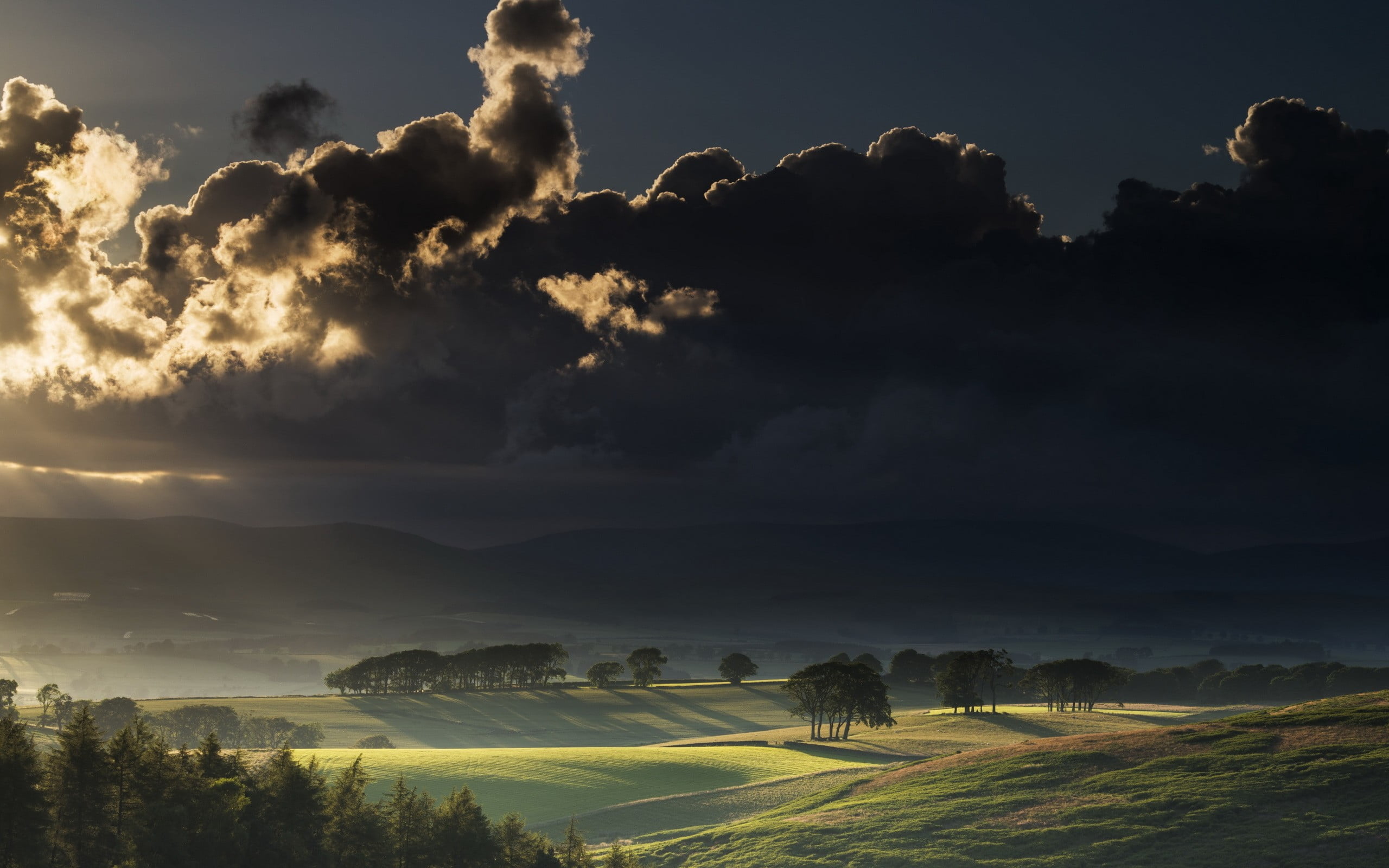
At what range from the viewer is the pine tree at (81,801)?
4412 centimetres

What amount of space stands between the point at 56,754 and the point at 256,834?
30.9ft

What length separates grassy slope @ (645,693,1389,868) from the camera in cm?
5422

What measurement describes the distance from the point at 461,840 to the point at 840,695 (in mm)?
91934

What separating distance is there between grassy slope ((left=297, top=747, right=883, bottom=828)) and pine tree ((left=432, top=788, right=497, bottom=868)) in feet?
108

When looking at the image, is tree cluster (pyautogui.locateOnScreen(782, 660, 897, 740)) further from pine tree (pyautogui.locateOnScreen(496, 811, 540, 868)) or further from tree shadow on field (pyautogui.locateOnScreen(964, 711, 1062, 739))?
pine tree (pyautogui.locateOnScreen(496, 811, 540, 868))

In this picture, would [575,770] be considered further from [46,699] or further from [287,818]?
[46,699]

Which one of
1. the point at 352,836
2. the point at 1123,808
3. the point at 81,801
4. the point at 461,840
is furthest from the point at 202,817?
the point at 1123,808

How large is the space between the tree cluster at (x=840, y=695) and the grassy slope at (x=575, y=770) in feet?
56.7

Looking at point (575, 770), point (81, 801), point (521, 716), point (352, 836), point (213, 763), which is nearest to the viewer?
point (81, 801)

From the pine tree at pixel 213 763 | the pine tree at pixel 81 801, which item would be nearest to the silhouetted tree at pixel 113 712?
the pine tree at pixel 213 763

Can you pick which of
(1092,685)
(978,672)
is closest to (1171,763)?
(978,672)

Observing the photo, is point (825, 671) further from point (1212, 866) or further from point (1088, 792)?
point (1212, 866)

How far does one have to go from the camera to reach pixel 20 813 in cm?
4222

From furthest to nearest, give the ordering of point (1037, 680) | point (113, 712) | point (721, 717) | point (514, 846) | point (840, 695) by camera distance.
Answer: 1. point (721, 717)
2. point (1037, 680)
3. point (113, 712)
4. point (840, 695)
5. point (514, 846)
